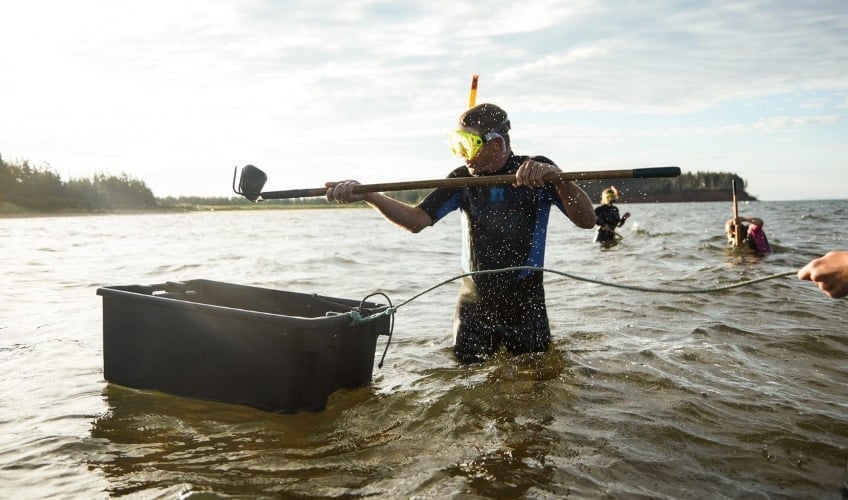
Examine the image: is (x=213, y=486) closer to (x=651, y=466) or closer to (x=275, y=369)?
(x=275, y=369)

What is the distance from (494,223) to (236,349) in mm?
2119

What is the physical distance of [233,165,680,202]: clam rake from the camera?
12.5 ft

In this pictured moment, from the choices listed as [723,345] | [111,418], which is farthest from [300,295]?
[723,345]

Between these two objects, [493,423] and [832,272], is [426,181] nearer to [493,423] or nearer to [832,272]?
[493,423]

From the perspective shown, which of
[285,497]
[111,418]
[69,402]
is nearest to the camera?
[285,497]

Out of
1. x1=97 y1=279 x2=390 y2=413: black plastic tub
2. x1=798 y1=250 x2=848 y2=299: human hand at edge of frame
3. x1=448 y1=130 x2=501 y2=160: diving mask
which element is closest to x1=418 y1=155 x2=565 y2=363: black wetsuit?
x1=448 y1=130 x2=501 y2=160: diving mask

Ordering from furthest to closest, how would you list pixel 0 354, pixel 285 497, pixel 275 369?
pixel 0 354 → pixel 275 369 → pixel 285 497

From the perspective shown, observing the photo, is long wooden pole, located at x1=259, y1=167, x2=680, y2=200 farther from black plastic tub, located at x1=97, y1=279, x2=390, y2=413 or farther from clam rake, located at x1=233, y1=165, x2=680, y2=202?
black plastic tub, located at x1=97, y1=279, x2=390, y2=413

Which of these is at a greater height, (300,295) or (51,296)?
(300,295)

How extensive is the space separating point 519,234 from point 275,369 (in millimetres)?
2085

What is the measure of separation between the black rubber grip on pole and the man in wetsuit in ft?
1.97

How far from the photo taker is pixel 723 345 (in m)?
6.09

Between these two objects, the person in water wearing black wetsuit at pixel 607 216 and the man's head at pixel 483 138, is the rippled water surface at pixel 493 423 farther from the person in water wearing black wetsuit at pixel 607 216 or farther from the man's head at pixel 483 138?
the person in water wearing black wetsuit at pixel 607 216

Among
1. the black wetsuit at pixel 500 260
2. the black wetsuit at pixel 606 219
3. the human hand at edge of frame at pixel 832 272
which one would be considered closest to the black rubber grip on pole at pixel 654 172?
the black wetsuit at pixel 500 260
